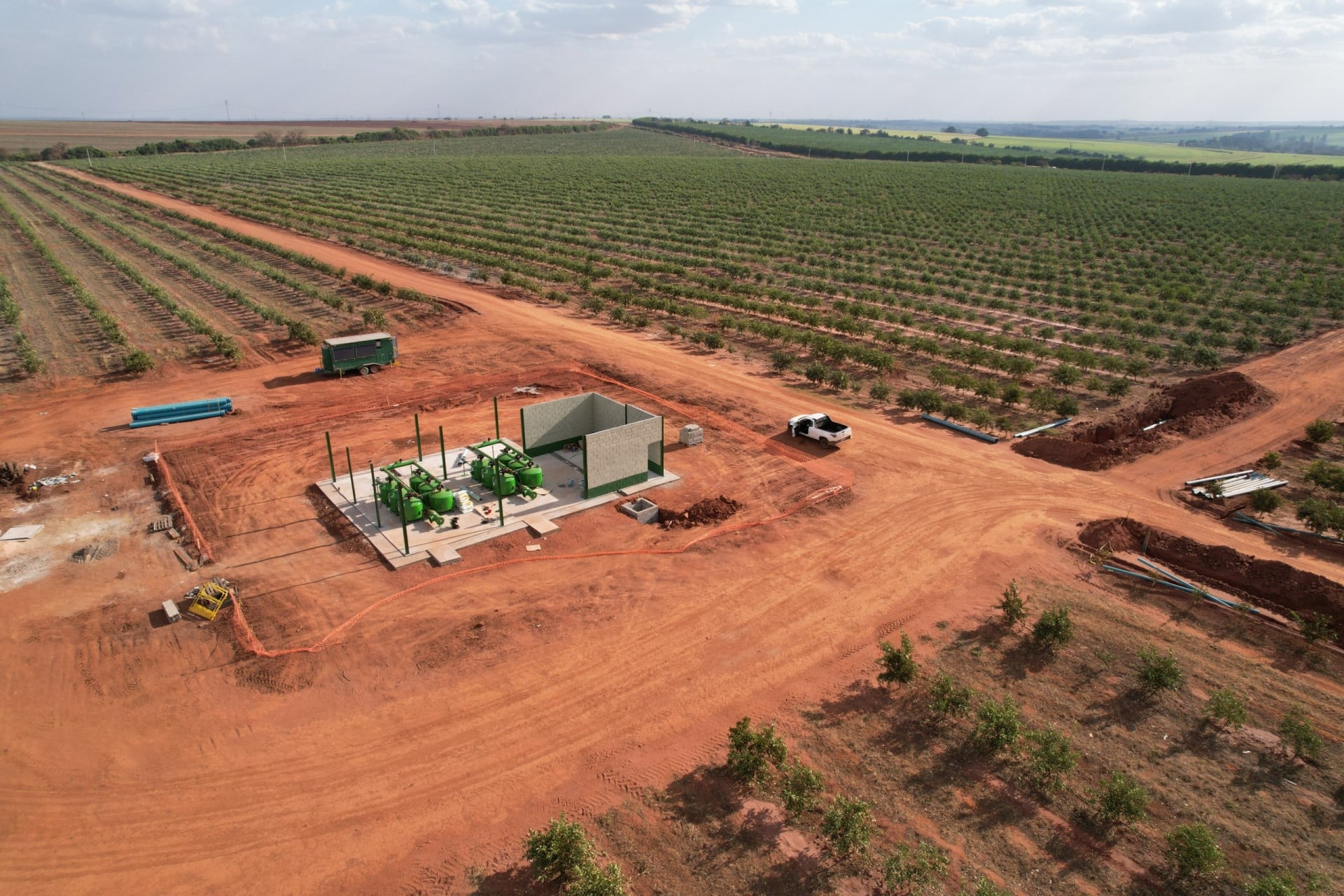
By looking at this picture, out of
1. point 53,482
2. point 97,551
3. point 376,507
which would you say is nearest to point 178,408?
point 53,482

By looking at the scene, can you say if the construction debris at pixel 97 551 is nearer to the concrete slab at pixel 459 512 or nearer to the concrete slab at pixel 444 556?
the concrete slab at pixel 459 512

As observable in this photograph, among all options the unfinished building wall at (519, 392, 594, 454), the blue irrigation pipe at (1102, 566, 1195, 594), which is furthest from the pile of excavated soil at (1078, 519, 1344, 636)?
the unfinished building wall at (519, 392, 594, 454)

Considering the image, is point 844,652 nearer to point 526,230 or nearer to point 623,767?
point 623,767

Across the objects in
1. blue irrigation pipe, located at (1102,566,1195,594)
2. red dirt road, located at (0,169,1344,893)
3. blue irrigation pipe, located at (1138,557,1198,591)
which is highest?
blue irrigation pipe, located at (1138,557,1198,591)

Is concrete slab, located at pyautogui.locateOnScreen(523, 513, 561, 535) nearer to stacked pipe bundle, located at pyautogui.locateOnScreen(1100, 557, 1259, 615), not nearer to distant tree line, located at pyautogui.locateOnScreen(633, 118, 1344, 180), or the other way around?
stacked pipe bundle, located at pyautogui.locateOnScreen(1100, 557, 1259, 615)

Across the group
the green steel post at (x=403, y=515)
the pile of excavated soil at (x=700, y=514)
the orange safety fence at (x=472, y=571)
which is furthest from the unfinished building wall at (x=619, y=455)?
the green steel post at (x=403, y=515)
